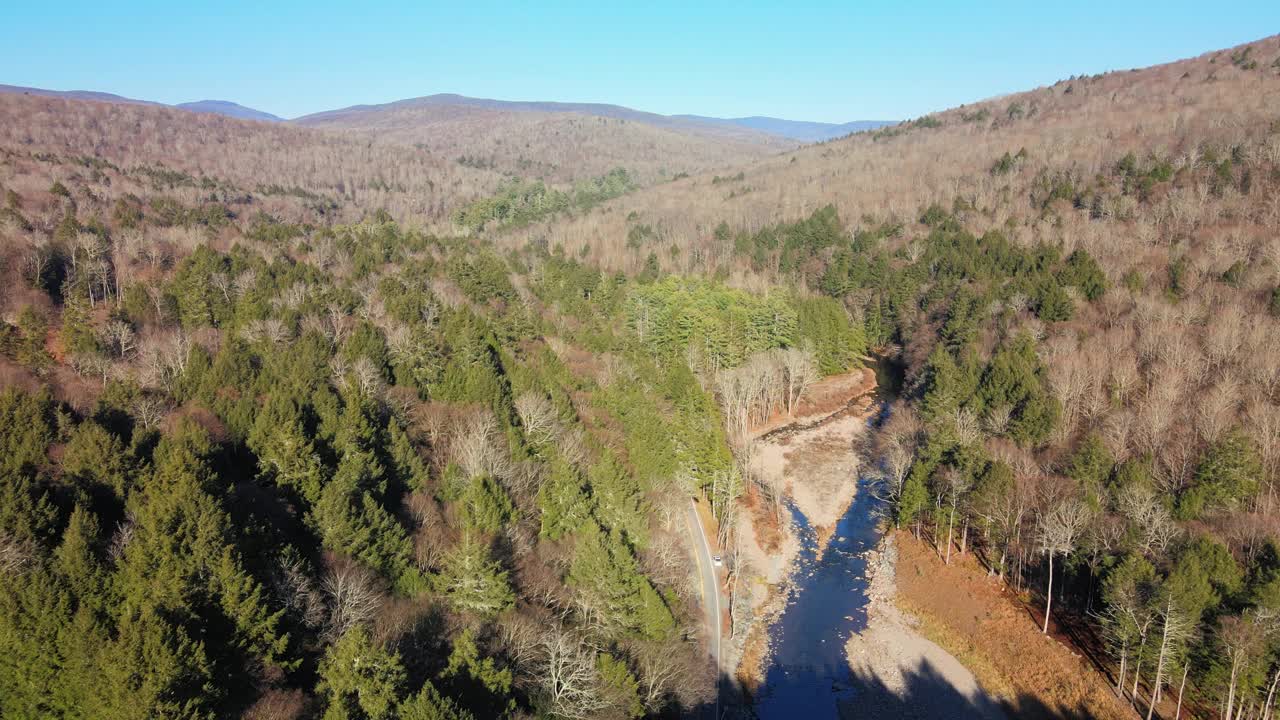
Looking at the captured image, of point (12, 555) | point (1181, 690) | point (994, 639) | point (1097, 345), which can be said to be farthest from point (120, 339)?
point (1097, 345)

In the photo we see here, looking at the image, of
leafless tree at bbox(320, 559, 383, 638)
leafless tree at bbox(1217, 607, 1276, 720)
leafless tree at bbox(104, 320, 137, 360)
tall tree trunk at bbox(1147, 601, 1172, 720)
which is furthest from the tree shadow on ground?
leafless tree at bbox(104, 320, 137, 360)

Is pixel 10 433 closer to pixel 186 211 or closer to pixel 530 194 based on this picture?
pixel 186 211

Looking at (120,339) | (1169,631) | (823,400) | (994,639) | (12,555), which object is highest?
(120,339)

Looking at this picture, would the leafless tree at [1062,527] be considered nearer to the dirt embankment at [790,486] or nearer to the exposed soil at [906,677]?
the exposed soil at [906,677]

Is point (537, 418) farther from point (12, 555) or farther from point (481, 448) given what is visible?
point (12, 555)

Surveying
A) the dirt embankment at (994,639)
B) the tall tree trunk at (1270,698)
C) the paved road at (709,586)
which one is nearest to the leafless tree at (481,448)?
the paved road at (709,586)
